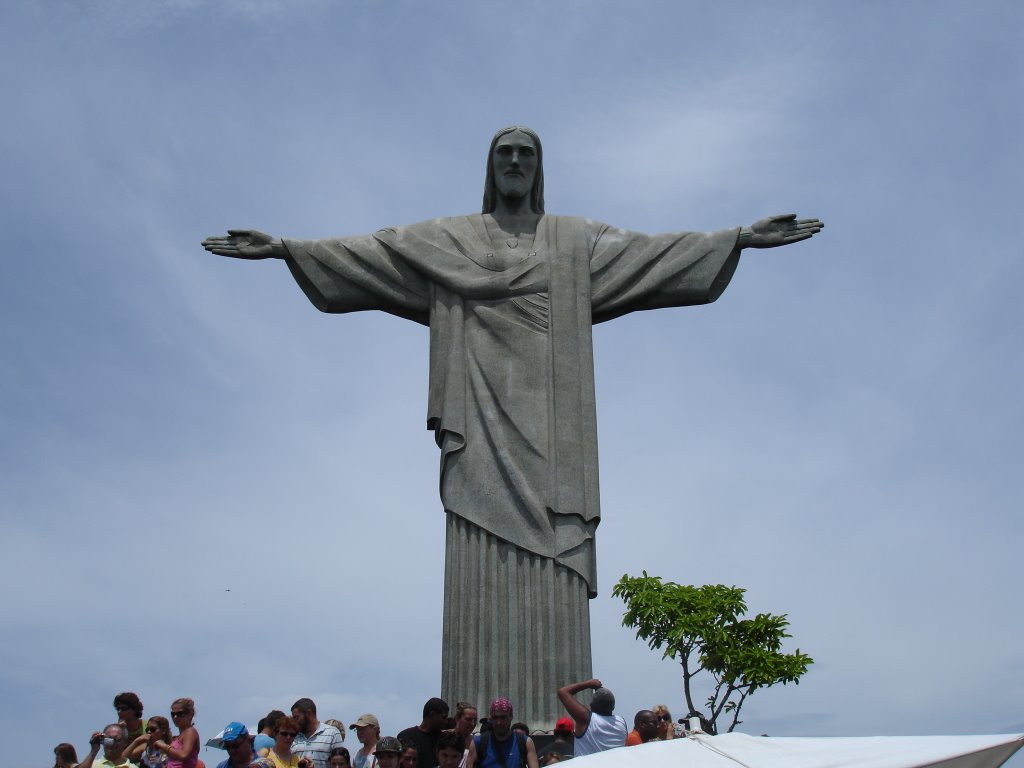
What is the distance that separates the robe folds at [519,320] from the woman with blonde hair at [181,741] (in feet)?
11.6

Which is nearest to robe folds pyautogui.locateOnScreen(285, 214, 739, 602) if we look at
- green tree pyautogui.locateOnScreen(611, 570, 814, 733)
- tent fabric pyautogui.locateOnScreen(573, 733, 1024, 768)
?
tent fabric pyautogui.locateOnScreen(573, 733, 1024, 768)

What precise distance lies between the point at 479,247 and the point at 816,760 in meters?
7.33

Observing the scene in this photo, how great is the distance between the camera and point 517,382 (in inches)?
506

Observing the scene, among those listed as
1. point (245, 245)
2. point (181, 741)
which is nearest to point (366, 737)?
point (181, 741)

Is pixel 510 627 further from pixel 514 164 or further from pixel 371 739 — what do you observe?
pixel 514 164

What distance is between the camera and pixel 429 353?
43.8 ft

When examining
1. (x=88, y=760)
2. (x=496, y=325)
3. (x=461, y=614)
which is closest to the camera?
(x=88, y=760)

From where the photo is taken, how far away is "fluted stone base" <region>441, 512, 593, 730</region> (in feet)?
38.5

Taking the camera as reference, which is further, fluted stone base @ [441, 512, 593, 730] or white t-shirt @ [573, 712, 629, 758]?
fluted stone base @ [441, 512, 593, 730]

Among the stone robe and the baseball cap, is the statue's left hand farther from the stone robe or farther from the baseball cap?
the baseball cap

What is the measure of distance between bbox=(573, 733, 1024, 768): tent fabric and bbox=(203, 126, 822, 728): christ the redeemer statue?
3.69 metres

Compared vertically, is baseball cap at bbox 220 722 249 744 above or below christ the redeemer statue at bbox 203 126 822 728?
below

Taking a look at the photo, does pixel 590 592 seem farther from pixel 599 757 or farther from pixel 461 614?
pixel 599 757

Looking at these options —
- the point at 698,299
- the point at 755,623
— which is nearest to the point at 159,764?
the point at 698,299
